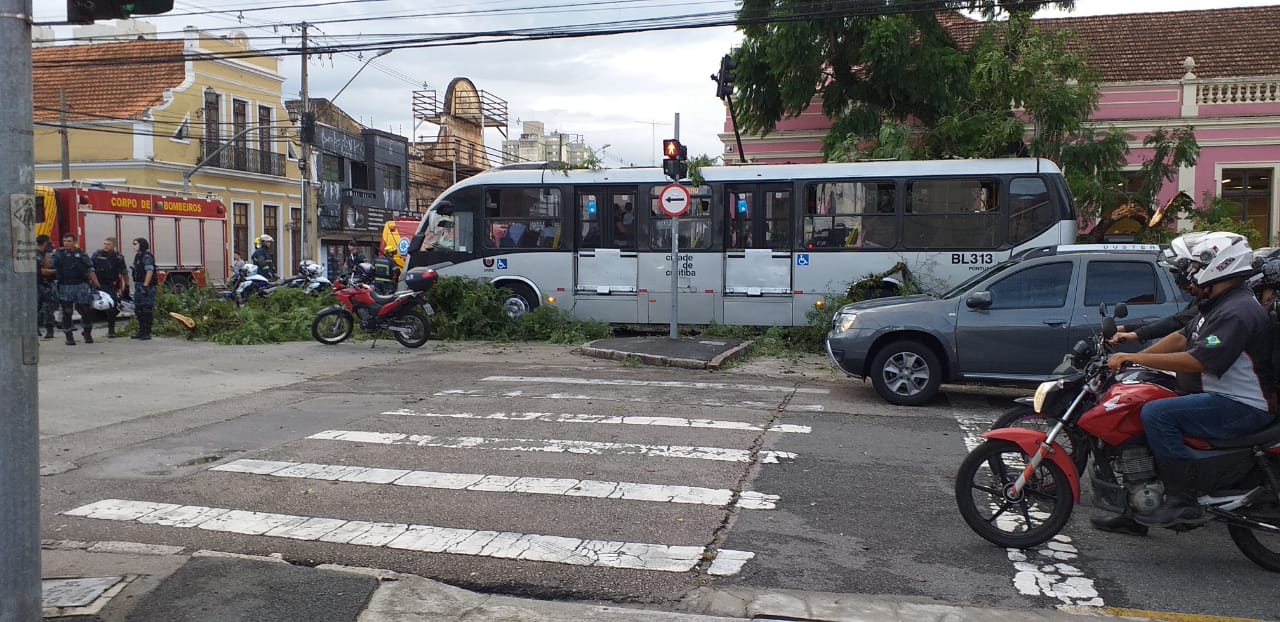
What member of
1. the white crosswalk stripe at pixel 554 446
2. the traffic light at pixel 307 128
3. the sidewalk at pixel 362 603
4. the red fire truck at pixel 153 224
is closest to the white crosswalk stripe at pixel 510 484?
the white crosswalk stripe at pixel 554 446

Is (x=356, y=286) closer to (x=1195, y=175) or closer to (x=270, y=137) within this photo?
(x=1195, y=175)

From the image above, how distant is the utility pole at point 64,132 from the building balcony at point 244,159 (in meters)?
4.44

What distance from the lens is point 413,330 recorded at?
1520cm

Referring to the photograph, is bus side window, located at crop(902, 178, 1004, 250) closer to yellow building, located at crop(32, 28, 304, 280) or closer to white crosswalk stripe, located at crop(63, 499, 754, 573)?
white crosswalk stripe, located at crop(63, 499, 754, 573)

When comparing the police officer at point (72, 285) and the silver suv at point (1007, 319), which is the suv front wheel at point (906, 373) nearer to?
the silver suv at point (1007, 319)

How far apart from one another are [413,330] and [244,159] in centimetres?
2756

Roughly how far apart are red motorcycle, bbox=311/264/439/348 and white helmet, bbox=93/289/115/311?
3696 mm

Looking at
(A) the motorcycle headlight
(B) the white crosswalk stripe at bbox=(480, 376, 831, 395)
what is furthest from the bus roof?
(A) the motorcycle headlight

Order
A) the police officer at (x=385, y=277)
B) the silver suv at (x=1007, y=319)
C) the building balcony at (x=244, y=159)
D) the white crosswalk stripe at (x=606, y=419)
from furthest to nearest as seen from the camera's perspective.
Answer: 1. the building balcony at (x=244, y=159)
2. the police officer at (x=385, y=277)
3. the silver suv at (x=1007, y=319)
4. the white crosswalk stripe at (x=606, y=419)

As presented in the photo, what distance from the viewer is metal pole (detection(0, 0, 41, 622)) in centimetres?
371

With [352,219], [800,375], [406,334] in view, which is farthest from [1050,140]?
[352,219]

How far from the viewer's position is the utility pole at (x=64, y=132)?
30375mm

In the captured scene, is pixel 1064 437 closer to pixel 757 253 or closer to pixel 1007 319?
pixel 1007 319

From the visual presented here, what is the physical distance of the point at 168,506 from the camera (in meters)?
6.27
